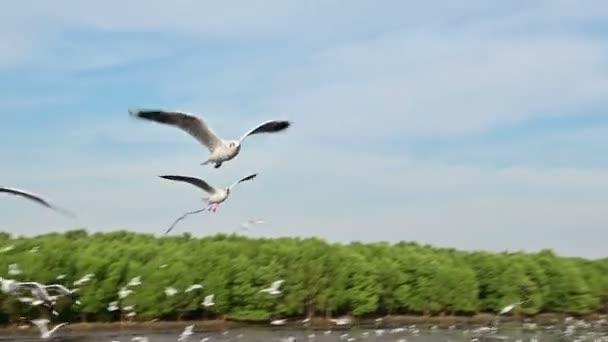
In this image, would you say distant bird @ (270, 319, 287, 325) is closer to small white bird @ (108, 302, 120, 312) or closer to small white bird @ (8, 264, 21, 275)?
small white bird @ (108, 302, 120, 312)

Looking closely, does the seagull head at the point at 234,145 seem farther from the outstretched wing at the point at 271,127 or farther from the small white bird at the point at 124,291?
the small white bird at the point at 124,291

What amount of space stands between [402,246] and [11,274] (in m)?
26.9

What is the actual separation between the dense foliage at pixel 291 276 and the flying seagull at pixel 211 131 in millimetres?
25633

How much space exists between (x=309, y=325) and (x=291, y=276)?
2.54m

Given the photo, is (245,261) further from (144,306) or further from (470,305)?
(470,305)

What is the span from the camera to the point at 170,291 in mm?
46094

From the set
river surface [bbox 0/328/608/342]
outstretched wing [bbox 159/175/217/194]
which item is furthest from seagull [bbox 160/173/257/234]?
river surface [bbox 0/328/608/342]

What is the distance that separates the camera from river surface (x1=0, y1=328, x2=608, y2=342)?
137ft

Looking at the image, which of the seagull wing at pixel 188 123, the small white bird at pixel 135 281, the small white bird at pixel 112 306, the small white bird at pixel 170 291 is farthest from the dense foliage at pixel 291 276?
the seagull wing at pixel 188 123

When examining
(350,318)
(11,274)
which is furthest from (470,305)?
(11,274)

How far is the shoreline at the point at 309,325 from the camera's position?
4638 centimetres

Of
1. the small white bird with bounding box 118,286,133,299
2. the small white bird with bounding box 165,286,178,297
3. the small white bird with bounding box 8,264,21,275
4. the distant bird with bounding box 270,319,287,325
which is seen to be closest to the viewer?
the small white bird with bounding box 8,264,21,275

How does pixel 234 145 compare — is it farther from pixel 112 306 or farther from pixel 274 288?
pixel 274 288

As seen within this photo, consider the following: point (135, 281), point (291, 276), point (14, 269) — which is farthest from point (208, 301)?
point (14, 269)
